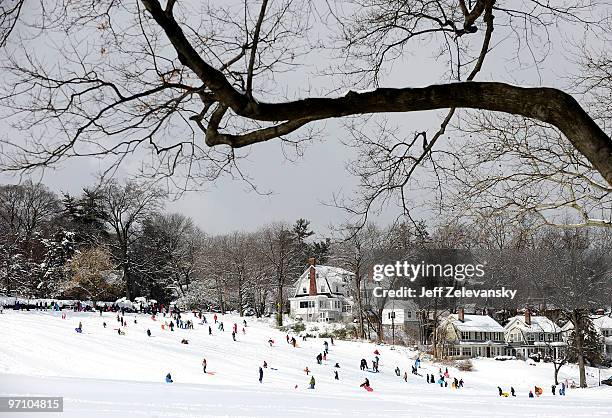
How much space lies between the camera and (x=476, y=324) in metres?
57.7

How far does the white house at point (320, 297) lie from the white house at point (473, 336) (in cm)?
1159

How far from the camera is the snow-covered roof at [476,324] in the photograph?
187ft

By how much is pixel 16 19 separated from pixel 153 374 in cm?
2462

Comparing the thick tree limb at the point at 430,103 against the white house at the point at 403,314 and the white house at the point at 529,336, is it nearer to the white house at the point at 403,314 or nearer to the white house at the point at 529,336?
the white house at the point at 403,314

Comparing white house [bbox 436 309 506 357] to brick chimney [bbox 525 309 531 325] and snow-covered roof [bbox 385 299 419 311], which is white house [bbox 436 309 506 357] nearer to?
brick chimney [bbox 525 309 531 325]

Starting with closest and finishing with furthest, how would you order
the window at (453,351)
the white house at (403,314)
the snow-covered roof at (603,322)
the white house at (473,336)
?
the window at (453,351) < the white house at (473,336) < the white house at (403,314) < the snow-covered roof at (603,322)

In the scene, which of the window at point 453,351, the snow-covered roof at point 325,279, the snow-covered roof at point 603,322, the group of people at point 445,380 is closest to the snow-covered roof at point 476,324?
the window at point 453,351

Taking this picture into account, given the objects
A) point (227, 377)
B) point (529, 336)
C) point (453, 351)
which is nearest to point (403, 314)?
point (453, 351)

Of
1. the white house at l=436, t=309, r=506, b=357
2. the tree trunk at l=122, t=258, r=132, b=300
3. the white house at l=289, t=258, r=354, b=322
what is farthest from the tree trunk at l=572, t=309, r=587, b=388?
the tree trunk at l=122, t=258, r=132, b=300

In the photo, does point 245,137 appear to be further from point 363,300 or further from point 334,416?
point 363,300

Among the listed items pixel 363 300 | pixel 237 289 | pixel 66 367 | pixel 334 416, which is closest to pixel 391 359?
pixel 363 300

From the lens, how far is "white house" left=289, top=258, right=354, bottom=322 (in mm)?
64875

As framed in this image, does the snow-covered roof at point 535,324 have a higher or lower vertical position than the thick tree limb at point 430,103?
Result: lower

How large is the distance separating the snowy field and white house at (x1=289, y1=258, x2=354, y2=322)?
1476cm
